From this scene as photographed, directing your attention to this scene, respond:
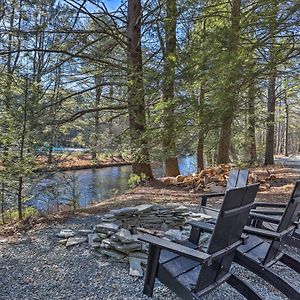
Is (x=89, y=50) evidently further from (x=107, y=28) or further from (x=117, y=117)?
(x=117, y=117)

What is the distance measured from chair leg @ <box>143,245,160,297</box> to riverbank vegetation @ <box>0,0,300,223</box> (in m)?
3.14

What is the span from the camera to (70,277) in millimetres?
2662

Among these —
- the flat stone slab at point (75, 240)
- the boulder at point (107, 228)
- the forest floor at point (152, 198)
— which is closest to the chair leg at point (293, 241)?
the boulder at point (107, 228)

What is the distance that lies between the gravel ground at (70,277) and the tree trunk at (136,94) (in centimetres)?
356

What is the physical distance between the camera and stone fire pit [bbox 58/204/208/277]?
9.96ft

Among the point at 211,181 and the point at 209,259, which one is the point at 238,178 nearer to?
the point at 209,259

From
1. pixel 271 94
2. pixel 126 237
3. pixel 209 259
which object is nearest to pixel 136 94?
pixel 126 237

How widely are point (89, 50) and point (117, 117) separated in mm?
1858

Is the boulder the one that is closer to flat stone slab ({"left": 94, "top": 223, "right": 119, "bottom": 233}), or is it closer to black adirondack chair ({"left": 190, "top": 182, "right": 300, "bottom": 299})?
flat stone slab ({"left": 94, "top": 223, "right": 119, "bottom": 233})

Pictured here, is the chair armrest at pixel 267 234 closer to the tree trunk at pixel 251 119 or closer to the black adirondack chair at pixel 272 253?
the black adirondack chair at pixel 272 253

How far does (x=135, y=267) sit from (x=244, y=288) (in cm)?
101

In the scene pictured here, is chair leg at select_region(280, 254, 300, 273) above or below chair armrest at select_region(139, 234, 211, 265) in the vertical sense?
below

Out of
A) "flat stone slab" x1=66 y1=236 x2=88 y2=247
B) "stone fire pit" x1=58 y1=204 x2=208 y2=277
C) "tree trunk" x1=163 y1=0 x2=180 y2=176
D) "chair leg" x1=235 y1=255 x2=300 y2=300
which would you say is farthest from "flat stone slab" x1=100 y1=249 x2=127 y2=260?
"tree trunk" x1=163 y1=0 x2=180 y2=176

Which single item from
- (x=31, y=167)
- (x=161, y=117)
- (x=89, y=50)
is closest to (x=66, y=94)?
(x=89, y=50)
